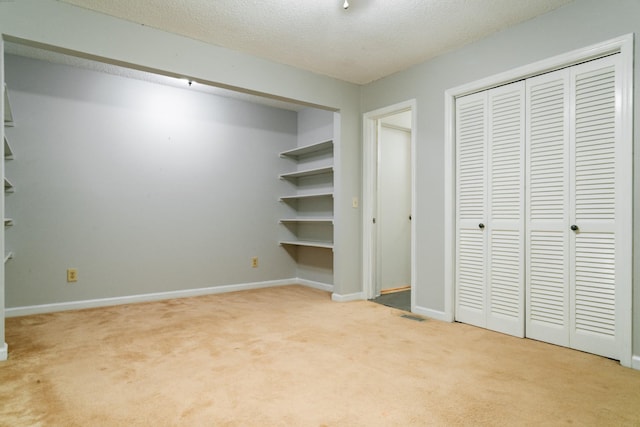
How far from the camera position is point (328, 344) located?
2.67m

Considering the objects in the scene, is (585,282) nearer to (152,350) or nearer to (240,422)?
(240,422)

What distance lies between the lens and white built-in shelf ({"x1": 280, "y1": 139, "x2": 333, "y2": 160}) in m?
4.63

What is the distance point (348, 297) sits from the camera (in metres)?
4.10

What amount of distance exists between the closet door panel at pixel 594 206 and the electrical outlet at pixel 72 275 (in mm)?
4401

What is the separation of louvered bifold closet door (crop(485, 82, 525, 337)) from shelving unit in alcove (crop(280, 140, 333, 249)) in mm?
1926

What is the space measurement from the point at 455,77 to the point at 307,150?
2.23m

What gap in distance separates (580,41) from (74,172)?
453cm

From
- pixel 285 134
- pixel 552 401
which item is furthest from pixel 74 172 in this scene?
pixel 552 401

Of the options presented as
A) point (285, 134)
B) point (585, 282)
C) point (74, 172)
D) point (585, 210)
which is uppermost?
point (285, 134)

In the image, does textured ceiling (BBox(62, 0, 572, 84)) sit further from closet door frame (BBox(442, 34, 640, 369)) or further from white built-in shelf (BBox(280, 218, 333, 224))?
white built-in shelf (BBox(280, 218, 333, 224))

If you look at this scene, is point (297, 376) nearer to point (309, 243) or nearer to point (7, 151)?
point (309, 243)

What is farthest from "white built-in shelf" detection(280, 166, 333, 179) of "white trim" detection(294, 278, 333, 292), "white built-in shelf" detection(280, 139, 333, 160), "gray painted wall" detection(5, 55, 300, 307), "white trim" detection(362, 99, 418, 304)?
"white trim" detection(294, 278, 333, 292)

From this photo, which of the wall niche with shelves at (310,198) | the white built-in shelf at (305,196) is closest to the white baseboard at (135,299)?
the wall niche with shelves at (310,198)

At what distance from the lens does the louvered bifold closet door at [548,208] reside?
8.50 feet
